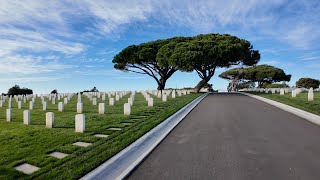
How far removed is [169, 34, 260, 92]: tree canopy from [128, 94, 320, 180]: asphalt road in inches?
1434

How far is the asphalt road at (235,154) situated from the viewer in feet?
17.3

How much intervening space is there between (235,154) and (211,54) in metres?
41.9

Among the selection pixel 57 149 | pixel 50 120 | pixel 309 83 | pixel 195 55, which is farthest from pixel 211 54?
pixel 309 83

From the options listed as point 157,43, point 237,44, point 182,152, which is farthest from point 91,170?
point 157,43

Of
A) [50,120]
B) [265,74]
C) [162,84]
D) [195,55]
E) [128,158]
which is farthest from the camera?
[265,74]

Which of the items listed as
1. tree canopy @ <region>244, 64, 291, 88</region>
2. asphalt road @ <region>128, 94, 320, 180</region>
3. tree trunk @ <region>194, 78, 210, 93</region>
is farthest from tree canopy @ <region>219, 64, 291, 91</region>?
asphalt road @ <region>128, 94, 320, 180</region>

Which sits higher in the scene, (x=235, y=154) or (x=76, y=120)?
(x=76, y=120)

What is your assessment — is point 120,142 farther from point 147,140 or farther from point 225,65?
point 225,65

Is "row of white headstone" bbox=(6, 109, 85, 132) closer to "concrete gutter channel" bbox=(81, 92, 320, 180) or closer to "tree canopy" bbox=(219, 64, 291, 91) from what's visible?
"concrete gutter channel" bbox=(81, 92, 320, 180)

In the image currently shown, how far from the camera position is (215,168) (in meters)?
5.53

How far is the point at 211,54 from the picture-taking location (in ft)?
156

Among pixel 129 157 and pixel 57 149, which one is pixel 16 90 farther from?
pixel 129 157

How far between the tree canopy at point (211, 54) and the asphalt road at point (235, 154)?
36.4 m

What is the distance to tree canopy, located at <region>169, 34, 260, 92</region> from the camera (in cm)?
4631
